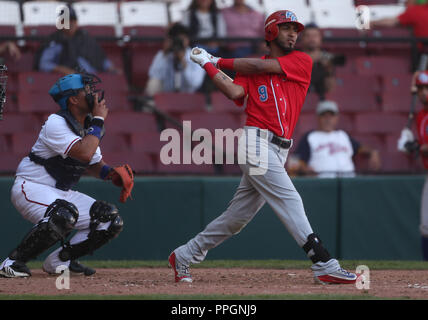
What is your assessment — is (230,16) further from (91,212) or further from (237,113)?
(91,212)

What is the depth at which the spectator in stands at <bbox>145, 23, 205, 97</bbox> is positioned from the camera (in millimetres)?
9984

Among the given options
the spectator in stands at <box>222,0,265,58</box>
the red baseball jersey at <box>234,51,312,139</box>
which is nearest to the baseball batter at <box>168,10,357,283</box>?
the red baseball jersey at <box>234,51,312,139</box>

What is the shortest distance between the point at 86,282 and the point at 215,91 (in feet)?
16.6

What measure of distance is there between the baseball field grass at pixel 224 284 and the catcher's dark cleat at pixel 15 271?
0.33 ft

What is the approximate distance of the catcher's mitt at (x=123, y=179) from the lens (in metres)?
5.98

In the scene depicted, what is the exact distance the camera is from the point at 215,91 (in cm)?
1050

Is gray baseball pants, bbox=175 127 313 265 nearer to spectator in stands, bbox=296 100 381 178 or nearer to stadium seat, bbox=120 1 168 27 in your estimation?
spectator in stands, bbox=296 100 381 178

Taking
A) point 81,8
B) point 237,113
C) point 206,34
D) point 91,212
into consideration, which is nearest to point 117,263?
point 91,212

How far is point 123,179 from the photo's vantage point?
6004mm

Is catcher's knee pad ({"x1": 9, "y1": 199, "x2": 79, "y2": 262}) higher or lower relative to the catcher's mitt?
lower

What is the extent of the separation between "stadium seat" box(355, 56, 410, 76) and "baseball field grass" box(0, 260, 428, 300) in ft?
13.9

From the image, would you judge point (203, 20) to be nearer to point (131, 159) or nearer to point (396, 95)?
point (131, 159)

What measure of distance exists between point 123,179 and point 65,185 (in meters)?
0.49

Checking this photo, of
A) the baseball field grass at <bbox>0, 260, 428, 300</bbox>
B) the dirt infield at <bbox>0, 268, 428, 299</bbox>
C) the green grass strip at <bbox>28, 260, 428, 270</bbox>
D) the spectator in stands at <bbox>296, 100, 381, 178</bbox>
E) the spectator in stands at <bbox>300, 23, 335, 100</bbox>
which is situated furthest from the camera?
the spectator in stands at <bbox>300, 23, 335, 100</bbox>
